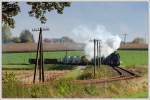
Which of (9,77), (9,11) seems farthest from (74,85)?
(9,11)

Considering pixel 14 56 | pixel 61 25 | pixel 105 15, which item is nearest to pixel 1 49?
pixel 14 56

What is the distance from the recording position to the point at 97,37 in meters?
5.48

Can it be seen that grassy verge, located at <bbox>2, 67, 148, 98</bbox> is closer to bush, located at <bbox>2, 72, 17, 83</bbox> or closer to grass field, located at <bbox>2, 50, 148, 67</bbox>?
bush, located at <bbox>2, 72, 17, 83</bbox>

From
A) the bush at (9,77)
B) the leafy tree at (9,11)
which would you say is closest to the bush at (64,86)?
the bush at (9,77)

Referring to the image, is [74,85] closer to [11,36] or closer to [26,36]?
[26,36]

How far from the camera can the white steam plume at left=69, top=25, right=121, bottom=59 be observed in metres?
5.44

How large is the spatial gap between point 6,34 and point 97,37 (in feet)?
2.87

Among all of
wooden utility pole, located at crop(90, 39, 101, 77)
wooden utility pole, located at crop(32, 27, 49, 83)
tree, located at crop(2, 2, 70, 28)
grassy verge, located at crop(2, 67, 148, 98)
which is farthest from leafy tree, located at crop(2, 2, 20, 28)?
wooden utility pole, located at crop(90, 39, 101, 77)

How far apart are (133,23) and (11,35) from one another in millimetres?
1177

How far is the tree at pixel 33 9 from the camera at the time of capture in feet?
17.9

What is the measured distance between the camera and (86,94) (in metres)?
5.45

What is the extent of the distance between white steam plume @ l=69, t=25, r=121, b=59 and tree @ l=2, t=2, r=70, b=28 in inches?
10.6

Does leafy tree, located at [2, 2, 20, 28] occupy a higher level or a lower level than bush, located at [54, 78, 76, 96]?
higher

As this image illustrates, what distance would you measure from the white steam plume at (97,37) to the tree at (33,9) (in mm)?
269
